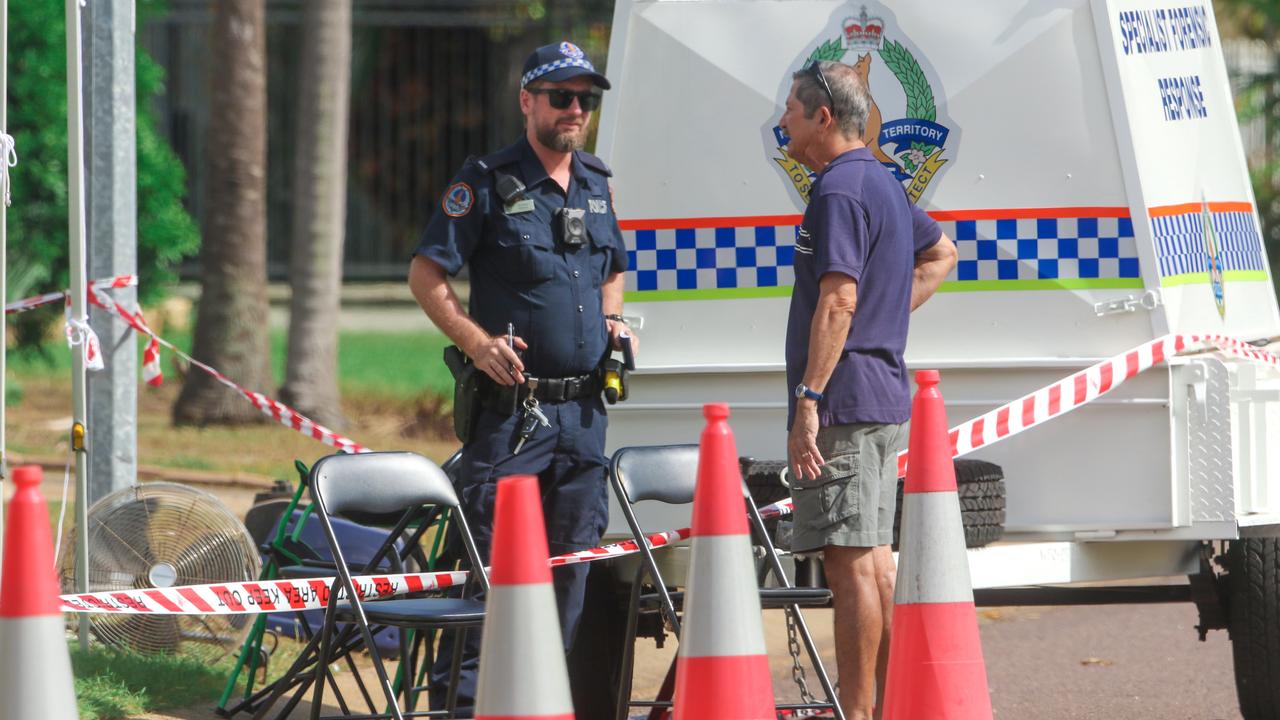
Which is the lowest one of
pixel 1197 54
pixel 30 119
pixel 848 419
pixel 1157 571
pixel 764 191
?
pixel 1157 571

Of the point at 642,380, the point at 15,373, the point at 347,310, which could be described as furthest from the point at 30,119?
the point at 347,310

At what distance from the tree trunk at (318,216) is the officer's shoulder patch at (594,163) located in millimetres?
7082

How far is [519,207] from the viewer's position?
214 inches

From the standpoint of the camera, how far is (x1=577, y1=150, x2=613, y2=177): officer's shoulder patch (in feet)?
18.5

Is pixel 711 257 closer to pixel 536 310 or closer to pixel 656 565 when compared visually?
pixel 536 310

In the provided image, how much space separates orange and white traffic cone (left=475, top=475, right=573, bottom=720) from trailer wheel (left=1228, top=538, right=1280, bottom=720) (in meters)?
3.11

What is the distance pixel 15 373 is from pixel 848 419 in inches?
439

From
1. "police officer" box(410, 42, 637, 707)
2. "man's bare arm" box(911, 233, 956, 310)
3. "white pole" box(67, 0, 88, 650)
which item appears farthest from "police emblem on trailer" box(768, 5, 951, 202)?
"white pole" box(67, 0, 88, 650)

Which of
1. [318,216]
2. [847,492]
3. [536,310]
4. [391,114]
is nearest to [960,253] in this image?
[847,492]

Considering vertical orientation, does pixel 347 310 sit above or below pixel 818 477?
above

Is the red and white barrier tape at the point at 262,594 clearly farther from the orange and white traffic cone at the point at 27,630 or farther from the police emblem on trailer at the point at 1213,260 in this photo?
the police emblem on trailer at the point at 1213,260

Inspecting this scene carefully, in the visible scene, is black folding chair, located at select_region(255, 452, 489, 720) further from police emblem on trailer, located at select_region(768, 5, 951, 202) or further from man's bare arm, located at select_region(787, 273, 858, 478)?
police emblem on trailer, located at select_region(768, 5, 951, 202)

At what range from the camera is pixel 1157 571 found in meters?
5.88

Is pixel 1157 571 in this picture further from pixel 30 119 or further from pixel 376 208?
pixel 376 208
